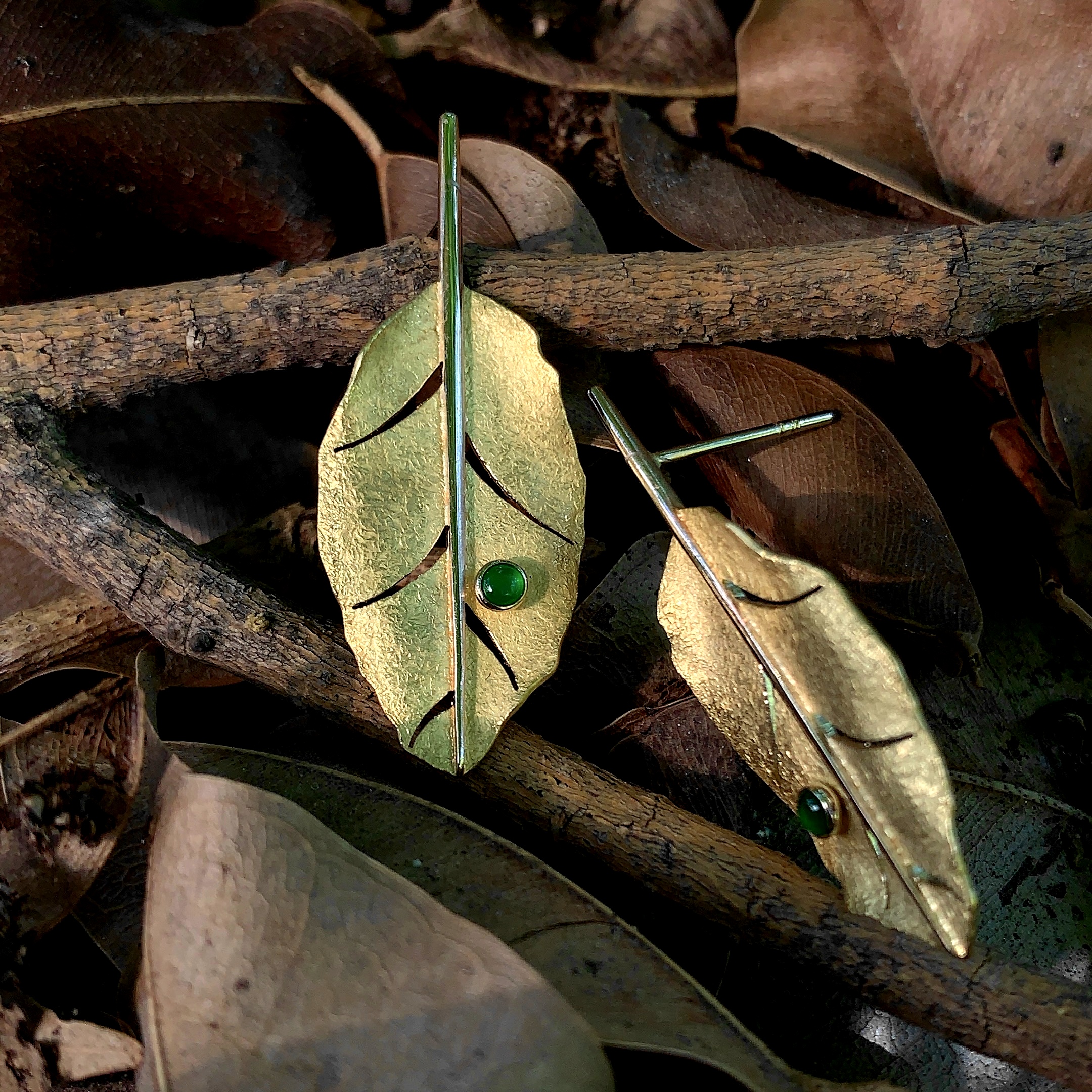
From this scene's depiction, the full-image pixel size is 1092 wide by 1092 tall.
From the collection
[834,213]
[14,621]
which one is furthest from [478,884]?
[834,213]

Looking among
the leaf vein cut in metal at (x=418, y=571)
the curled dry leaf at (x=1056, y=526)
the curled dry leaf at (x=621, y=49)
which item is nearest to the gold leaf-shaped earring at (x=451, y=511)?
the leaf vein cut in metal at (x=418, y=571)

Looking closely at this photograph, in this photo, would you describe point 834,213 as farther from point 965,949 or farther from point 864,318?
point 965,949

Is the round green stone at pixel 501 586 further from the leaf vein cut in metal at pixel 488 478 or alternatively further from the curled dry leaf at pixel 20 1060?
the curled dry leaf at pixel 20 1060

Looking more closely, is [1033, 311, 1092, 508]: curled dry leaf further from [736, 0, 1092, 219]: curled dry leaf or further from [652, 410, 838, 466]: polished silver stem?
[652, 410, 838, 466]: polished silver stem

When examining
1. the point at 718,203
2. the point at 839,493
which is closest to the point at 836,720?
the point at 839,493

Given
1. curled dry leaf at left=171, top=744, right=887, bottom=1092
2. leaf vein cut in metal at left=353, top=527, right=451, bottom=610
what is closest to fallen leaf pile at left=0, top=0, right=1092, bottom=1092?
curled dry leaf at left=171, top=744, right=887, bottom=1092

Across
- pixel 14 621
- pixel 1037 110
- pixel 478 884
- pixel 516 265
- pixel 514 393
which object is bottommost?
pixel 478 884
